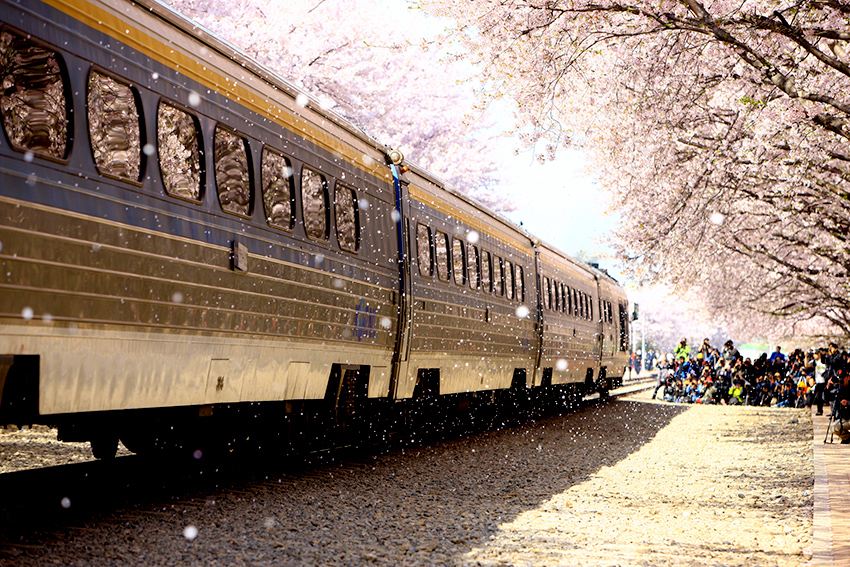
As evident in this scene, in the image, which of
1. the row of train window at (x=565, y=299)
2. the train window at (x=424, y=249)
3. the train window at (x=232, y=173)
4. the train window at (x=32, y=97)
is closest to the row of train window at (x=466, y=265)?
the train window at (x=424, y=249)

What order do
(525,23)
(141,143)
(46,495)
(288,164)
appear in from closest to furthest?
(141,143)
(46,495)
(288,164)
(525,23)

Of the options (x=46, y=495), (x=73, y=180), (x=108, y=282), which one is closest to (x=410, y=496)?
(x=46, y=495)

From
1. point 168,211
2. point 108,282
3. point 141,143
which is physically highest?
point 141,143

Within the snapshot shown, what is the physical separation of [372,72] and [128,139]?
50.9 feet

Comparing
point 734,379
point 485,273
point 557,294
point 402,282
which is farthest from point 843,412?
point 734,379

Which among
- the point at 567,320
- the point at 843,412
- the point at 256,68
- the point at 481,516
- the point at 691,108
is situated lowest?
the point at 481,516

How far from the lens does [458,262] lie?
42.0ft

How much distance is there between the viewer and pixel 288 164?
7.89 meters

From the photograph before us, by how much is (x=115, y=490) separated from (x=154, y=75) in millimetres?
3027

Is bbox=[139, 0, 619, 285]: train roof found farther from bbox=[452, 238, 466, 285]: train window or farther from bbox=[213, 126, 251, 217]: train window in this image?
bbox=[452, 238, 466, 285]: train window

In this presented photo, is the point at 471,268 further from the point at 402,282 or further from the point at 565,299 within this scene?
the point at 565,299

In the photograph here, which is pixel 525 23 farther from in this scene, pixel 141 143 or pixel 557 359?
pixel 557 359

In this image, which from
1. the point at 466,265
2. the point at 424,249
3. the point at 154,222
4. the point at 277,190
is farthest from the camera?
the point at 466,265

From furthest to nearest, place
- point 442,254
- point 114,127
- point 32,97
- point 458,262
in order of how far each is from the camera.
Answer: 1. point 458,262
2. point 442,254
3. point 114,127
4. point 32,97
